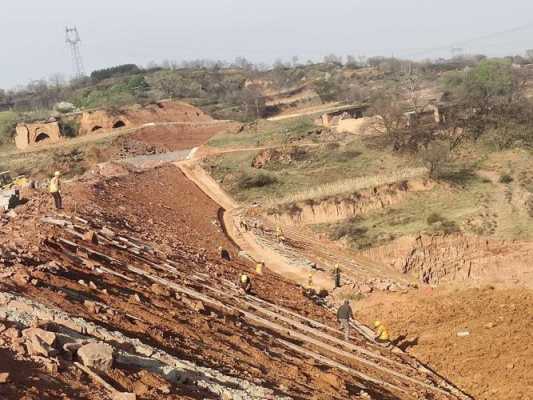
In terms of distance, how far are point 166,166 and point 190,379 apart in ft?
108

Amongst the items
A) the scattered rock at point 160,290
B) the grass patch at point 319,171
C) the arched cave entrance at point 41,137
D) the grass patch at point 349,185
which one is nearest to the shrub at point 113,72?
the arched cave entrance at point 41,137

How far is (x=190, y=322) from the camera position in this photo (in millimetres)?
13586

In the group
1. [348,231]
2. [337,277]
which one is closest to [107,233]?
[337,277]

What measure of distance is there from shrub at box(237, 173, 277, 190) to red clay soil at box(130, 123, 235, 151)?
16974mm

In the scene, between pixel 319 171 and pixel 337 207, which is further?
pixel 319 171

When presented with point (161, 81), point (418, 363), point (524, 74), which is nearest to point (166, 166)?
point (418, 363)

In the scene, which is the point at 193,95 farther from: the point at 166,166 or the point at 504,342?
the point at 504,342

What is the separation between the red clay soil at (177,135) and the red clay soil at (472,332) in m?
35.0

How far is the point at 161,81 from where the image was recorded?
95062 mm

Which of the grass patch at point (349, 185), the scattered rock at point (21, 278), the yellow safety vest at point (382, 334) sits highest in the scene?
the scattered rock at point (21, 278)

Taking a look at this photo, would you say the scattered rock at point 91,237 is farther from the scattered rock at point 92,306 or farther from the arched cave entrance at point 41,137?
the arched cave entrance at point 41,137

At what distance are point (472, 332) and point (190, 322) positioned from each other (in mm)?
10770

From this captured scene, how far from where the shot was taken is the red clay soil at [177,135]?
2152 inches

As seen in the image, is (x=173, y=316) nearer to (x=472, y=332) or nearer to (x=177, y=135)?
(x=472, y=332)
